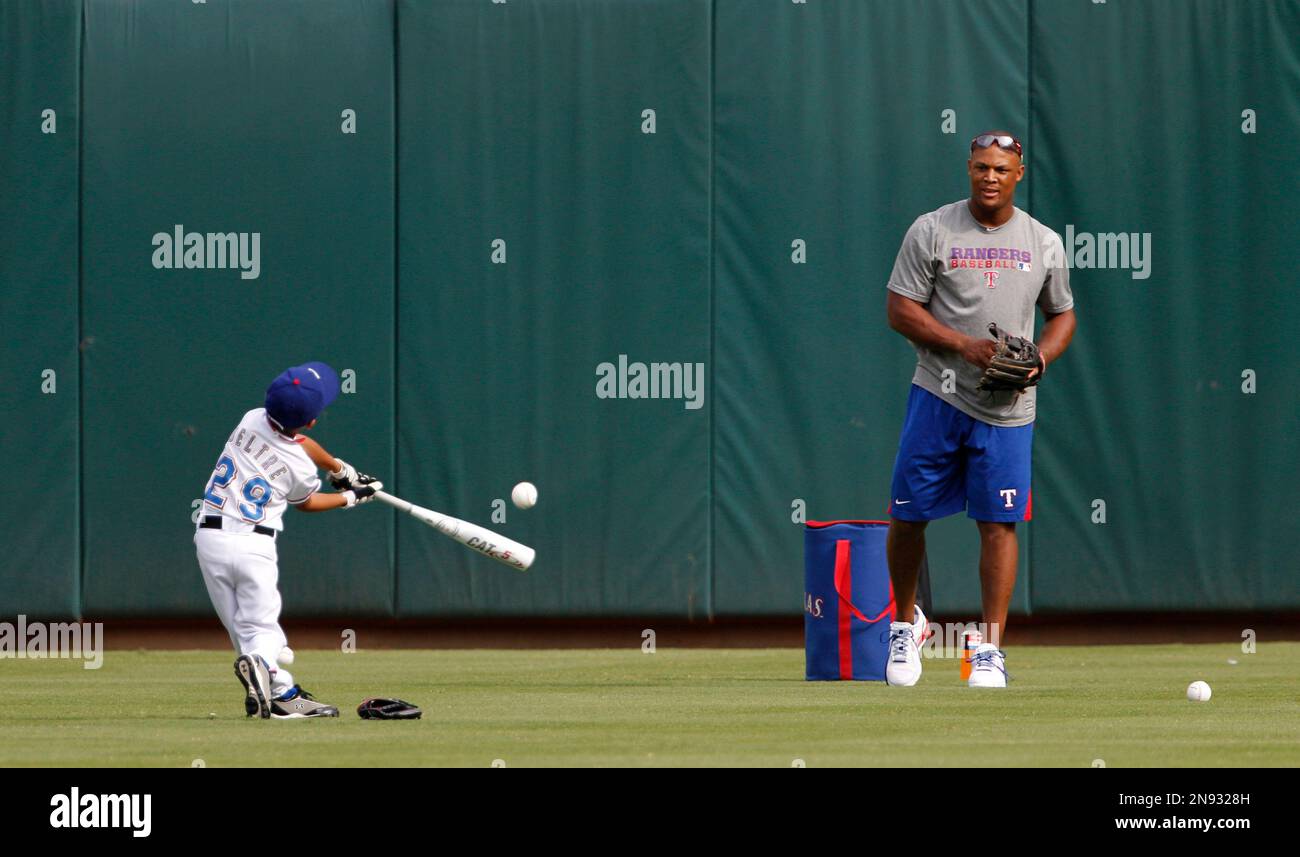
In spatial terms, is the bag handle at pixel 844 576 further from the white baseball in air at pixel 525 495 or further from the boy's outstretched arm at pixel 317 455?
the boy's outstretched arm at pixel 317 455

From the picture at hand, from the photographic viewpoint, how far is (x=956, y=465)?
28.6 feet

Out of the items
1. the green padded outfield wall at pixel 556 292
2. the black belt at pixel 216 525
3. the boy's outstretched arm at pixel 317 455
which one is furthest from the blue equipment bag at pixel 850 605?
the black belt at pixel 216 525

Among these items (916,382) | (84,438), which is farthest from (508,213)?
(916,382)

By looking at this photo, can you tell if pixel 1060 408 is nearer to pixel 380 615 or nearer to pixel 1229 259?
pixel 1229 259

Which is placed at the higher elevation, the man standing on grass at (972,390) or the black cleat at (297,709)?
the man standing on grass at (972,390)

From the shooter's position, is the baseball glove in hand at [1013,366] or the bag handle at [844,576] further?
the bag handle at [844,576]

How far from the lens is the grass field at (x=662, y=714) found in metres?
5.91

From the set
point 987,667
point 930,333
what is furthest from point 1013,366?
point 987,667

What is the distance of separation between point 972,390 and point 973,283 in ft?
1.60

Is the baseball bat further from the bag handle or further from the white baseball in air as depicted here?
the bag handle

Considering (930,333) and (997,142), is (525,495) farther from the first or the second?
(997,142)

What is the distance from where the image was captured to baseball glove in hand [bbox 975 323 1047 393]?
8320 millimetres

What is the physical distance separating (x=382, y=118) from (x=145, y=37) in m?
1.53

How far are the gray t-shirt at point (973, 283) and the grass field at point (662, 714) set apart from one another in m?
1.28
